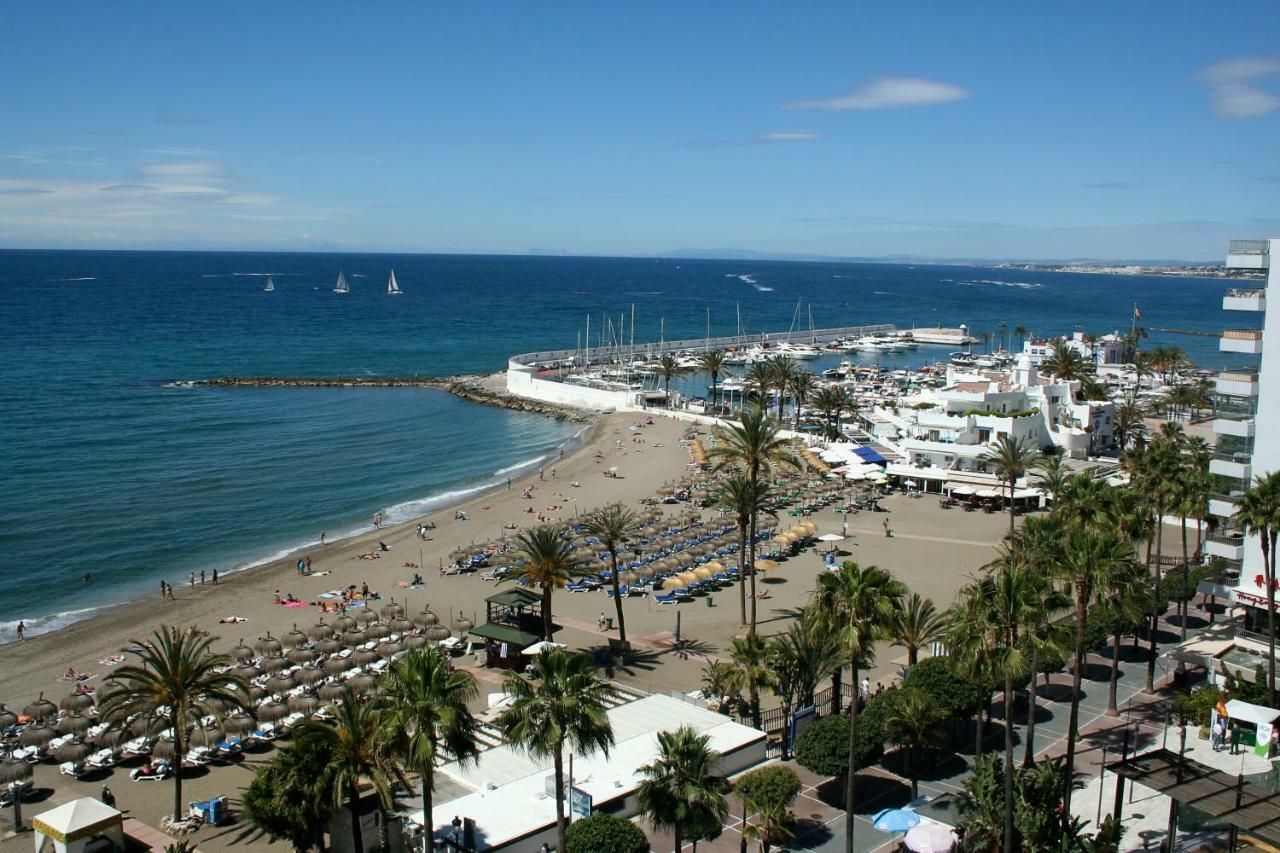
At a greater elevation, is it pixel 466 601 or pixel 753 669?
pixel 753 669

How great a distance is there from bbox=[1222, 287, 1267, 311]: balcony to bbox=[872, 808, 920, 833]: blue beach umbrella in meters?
21.1

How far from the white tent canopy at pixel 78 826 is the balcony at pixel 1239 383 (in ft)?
113

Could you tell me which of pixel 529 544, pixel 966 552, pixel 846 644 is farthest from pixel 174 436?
pixel 846 644

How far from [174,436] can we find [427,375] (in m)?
41.5

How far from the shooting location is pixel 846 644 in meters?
19.6

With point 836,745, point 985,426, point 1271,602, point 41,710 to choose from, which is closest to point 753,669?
point 836,745

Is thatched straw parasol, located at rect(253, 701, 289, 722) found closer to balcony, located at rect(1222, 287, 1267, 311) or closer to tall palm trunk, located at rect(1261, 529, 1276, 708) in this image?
tall palm trunk, located at rect(1261, 529, 1276, 708)

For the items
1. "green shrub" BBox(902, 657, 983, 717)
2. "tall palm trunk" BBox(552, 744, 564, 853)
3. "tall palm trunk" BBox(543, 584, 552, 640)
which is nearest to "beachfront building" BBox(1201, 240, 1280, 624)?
"green shrub" BBox(902, 657, 983, 717)

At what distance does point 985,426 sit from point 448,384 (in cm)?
6176

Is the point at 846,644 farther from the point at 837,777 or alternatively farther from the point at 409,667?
the point at 409,667

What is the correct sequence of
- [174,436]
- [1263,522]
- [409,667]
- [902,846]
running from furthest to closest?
[174,436] → [1263,522] → [902,846] → [409,667]

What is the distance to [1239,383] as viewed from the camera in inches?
1288

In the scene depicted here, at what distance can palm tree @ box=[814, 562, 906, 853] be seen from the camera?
19.5 metres

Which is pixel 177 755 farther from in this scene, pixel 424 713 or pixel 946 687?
pixel 946 687
